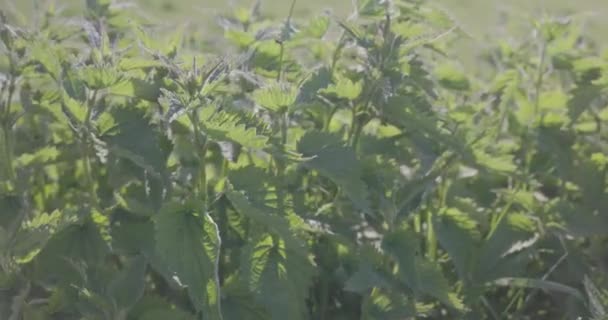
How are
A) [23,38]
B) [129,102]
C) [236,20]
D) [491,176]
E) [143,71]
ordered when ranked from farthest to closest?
1. [491,176]
2. [236,20]
3. [143,71]
4. [129,102]
5. [23,38]

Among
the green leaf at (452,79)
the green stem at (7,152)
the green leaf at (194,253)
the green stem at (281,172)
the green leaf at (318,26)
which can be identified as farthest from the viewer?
the green leaf at (452,79)

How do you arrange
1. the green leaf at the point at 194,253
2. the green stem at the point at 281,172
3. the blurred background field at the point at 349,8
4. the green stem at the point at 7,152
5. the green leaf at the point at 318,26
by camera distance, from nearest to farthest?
the green leaf at the point at 194,253 → the green stem at the point at 281,172 → the green stem at the point at 7,152 → the green leaf at the point at 318,26 → the blurred background field at the point at 349,8

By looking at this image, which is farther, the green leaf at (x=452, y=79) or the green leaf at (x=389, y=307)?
the green leaf at (x=452, y=79)

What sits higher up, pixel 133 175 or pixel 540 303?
pixel 133 175

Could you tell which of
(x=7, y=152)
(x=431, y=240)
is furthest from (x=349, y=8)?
(x=7, y=152)

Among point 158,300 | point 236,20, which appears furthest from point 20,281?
point 236,20

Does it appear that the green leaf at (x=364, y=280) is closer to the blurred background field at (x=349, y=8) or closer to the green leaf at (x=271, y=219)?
the green leaf at (x=271, y=219)

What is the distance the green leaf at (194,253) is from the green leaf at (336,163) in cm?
20

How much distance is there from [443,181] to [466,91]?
235 millimetres

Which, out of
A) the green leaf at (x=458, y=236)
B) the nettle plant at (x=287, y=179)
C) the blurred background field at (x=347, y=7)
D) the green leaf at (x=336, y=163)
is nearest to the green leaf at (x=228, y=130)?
the nettle plant at (x=287, y=179)

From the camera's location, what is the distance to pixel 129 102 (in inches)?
58.4

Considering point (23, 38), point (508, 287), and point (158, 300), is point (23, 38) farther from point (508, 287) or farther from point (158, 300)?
point (508, 287)

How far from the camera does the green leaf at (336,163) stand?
4.32ft

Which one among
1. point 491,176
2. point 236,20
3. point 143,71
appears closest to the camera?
point 143,71
